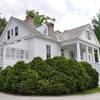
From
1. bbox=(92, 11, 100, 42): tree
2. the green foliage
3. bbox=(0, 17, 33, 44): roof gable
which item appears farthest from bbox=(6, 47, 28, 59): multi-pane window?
bbox=(92, 11, 100, 42): tree

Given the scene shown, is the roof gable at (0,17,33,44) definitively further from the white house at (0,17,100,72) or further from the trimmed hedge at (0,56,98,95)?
the trimmed hedge at (0,56,98,95)

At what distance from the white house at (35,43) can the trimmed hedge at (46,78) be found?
5308 millimetres

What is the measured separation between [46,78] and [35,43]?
921 centimetres

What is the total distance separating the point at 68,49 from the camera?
24828 millimetres

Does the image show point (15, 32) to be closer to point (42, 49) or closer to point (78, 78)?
point (42, 49)

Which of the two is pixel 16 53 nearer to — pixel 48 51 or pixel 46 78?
pixel 48 51

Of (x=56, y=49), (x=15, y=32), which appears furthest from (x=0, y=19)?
(x=56, y=49)

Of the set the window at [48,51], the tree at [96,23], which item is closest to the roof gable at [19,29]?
the window at [48,51]

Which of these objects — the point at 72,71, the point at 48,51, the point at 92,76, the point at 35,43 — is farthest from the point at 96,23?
the point at 72,71

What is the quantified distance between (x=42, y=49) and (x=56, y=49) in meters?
2.70

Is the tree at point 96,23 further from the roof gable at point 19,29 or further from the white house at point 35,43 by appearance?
the roof gable at point 19,29

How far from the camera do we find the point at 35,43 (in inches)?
786

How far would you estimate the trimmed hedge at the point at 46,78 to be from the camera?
34.7 feet

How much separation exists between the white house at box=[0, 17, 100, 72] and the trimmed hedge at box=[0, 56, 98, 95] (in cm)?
531
